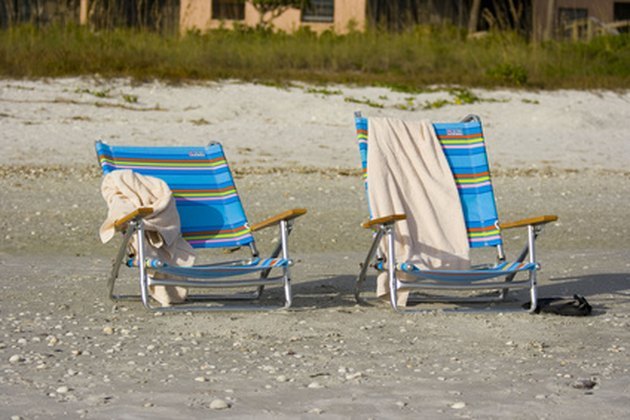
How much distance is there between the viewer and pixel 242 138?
12234mm

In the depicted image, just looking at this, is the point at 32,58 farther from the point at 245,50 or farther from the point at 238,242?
the point at 238,242


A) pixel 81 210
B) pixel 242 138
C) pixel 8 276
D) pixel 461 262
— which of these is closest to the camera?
pixel 461 262

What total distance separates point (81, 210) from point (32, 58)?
16.8 ft

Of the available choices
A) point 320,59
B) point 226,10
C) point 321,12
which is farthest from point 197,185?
point 321,12

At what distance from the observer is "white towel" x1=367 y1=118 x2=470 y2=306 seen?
629cm

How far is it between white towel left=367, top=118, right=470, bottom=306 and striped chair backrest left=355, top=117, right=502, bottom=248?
53mm

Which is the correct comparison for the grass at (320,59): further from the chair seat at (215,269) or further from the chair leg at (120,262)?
the chair seat at (215,269)

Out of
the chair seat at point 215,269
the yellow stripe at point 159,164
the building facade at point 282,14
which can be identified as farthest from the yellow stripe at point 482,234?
the building facade at point 282,14

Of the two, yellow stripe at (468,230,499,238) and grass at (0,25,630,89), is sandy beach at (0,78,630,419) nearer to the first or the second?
grass at (0,25,630,89)

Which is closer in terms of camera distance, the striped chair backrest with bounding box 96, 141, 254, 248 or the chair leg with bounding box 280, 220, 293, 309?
the chair leg with bounding box 280, 220, 293, 309

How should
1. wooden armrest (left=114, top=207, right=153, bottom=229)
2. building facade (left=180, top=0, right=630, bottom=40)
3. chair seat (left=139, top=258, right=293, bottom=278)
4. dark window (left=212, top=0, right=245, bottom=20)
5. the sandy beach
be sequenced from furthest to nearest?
dark window (left=212, top=0, right=245, bottom=20), building facade (left=180, top=0, right=630, bottom=40), chair seat (left=139, top=258, right=293, bottom=278), wooden armrest (left=114, top=207, right=153, bottom=229), the sandy beach

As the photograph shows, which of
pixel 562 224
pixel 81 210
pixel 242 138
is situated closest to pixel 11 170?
pixel 81 210

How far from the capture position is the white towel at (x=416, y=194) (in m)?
6.29

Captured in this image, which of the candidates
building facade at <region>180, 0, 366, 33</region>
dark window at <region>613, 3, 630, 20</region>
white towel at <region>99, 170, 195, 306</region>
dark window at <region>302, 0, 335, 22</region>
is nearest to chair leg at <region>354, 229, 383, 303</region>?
white towel at <region>99, 170, 195, 306</region>
